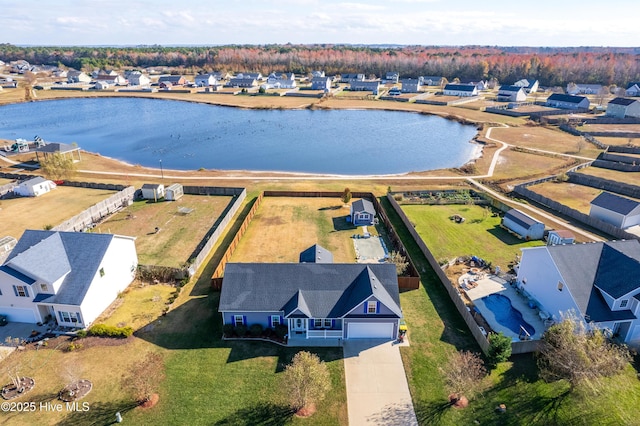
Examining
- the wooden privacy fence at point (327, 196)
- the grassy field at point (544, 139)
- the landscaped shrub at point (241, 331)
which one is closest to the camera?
the landscaped shrub at point (241, 331)

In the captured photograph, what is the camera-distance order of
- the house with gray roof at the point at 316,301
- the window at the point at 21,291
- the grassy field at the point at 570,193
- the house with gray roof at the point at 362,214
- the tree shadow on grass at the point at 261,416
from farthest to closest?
the grassy field at the point at 570,193 < the house with gray roof at the point at 362,214 < the window at the point at 21,291 < the house with gray roof at the point at 316,301 < the tree shadow on grass at the point at 261,416

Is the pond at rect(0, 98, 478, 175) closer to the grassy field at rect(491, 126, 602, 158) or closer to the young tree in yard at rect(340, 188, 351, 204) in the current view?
the grassy field at rect(491, 126, 602, 158)

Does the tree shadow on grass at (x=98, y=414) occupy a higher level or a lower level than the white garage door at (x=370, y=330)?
lower

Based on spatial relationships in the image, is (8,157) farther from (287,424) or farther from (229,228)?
(287,424)

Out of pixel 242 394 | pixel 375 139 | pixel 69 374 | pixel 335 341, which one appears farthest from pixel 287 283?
pixel 375 139

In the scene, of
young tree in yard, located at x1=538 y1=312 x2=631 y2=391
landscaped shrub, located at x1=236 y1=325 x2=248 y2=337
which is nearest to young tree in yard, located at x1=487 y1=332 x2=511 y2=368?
young tree in yard, located at x1=538 y1=312 x2=631 y2=391

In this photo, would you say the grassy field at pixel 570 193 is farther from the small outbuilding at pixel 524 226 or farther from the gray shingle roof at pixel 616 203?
the small outbuilding at pixel 524 226

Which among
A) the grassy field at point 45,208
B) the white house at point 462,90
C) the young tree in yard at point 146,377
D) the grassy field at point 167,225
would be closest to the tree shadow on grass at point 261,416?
the young tree in yard at point 146,377
